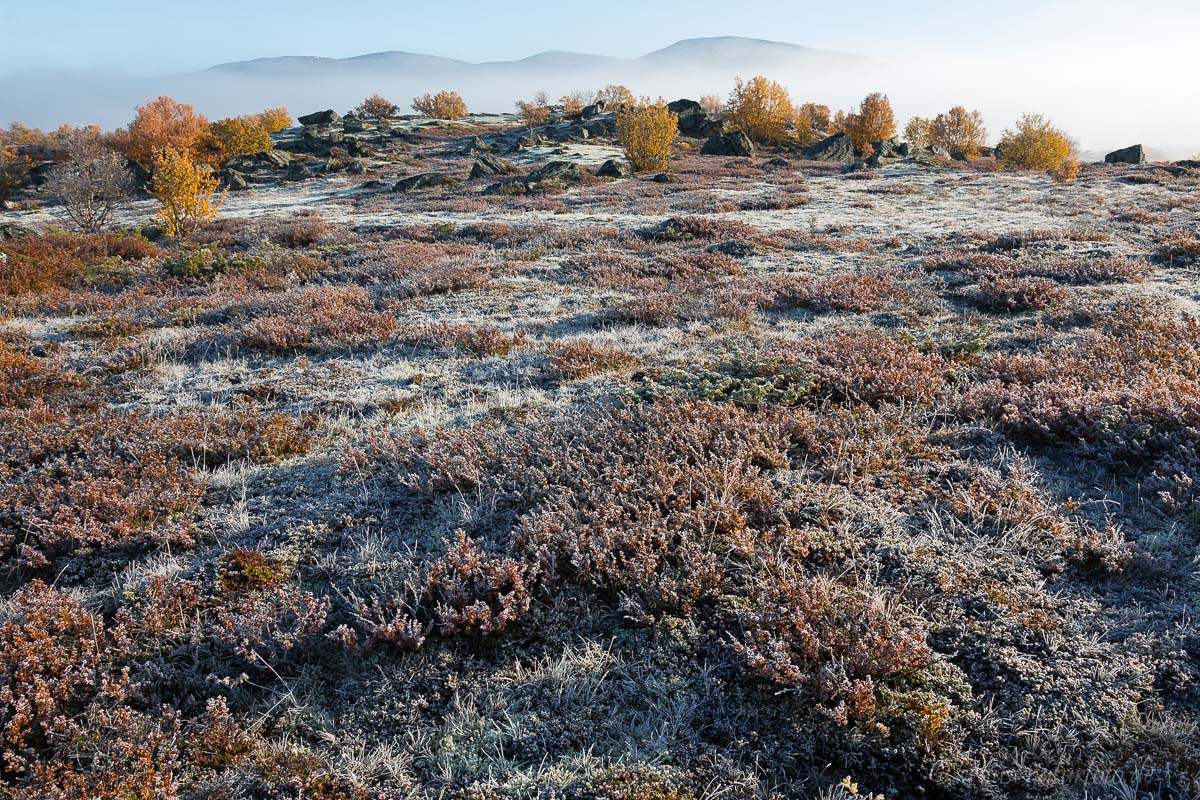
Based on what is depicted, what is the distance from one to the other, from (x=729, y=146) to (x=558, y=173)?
26030 millimetres

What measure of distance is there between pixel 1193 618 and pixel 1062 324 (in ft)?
22.6

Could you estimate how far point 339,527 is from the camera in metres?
4.46

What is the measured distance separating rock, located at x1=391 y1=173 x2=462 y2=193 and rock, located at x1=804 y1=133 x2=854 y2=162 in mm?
33493

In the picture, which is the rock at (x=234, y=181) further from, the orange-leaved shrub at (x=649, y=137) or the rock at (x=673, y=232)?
the rock at (x=673, y=232)

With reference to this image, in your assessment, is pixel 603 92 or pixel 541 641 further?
pixel 603 92

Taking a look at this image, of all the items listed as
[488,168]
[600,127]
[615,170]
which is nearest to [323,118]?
[600,127]

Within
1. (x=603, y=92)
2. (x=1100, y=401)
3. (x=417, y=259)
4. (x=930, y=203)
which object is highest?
(x=603, y=92)

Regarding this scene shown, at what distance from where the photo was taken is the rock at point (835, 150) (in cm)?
5481

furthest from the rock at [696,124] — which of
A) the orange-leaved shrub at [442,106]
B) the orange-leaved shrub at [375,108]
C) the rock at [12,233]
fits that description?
the rock at [12,233]

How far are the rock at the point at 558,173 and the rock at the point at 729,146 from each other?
2221 cm

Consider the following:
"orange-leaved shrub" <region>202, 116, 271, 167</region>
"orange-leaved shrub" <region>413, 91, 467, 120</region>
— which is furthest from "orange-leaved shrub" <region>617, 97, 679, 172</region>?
"orange-leaved shrub" <region>413, 91, 467, 120</region>

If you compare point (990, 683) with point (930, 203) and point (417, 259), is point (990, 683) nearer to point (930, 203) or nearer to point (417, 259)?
point (417, 259)

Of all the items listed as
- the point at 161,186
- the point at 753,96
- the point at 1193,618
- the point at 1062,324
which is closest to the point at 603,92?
the point at 753,96

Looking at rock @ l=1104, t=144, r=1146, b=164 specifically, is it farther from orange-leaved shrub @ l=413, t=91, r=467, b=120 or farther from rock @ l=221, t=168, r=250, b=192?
orange-leaved shrub @ l=413, t=91, r=467, b=120
